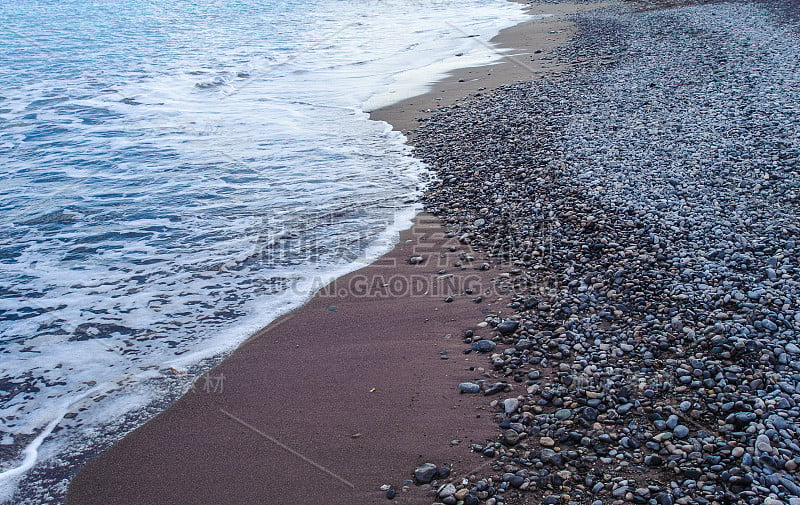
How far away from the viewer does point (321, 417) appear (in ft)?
16.1

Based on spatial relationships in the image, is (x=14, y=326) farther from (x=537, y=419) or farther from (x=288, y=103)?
(x=288, y=103)

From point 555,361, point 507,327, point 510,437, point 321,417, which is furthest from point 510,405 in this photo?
point 321,417

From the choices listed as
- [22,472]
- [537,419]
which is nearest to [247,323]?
[22,472]

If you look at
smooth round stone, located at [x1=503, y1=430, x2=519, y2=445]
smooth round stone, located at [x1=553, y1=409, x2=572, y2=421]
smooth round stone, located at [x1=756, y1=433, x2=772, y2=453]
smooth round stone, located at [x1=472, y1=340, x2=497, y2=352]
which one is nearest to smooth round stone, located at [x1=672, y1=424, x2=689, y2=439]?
smooth round stone, located at [x1=756, y1=433, x2=772, y2=453]

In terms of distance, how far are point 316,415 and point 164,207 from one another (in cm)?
599

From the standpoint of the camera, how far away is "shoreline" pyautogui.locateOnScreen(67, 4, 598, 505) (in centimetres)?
429

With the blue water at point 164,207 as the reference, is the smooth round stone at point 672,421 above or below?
below

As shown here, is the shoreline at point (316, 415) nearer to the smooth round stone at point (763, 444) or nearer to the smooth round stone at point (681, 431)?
the smooth round stone at point (681, 431)

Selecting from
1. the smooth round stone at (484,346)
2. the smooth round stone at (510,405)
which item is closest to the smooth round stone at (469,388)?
the smooth round stone at (510,405)

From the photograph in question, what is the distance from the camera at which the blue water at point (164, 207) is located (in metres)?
5.71

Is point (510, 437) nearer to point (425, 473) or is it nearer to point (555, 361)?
point (425, 473)

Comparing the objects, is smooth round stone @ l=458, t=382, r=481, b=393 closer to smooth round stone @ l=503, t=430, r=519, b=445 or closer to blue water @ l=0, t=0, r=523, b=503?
smooth round stone @ l=503, t=430, r=519, b=445

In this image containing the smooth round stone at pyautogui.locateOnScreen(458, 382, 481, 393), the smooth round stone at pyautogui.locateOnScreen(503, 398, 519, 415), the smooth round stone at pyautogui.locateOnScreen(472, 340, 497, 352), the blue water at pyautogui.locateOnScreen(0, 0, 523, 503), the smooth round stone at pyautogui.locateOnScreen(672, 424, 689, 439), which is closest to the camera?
the smooth round stone at pyautogui.locateOnScreen(672, 424, 689, 439)

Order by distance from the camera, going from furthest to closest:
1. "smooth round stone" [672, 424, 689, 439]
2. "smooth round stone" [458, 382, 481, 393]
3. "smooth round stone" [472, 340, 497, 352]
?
"smooth round stone" [472, 340, 497, 352] → "smooth round stone" [458, 382, 481, 393] → "smooth round stone" [672, 424, 689, 439]
